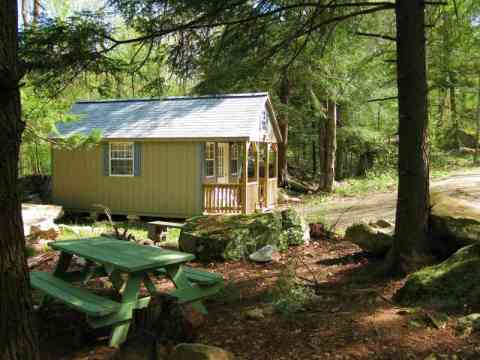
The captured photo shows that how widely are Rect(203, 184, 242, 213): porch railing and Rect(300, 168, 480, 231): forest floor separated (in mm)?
2104

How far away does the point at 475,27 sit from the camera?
768 cm

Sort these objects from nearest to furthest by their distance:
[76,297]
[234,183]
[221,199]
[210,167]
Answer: [76,297]
[221,199]
[234,183]
[210,167]

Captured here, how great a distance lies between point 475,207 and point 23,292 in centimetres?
473

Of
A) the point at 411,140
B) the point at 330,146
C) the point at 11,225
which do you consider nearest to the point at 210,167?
the point at 330,146

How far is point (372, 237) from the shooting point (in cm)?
596

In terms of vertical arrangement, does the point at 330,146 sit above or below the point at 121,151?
above

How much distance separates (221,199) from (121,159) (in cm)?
357

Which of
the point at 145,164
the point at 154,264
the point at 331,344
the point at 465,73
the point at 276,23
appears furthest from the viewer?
the point at 465,73

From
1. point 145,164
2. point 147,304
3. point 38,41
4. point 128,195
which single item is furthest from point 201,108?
point 147,304

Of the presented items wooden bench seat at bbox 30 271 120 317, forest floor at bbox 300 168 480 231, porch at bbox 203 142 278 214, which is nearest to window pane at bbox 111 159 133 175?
porch at bbox 203 142 278 214

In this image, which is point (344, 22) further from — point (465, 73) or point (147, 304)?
point (465, 73)

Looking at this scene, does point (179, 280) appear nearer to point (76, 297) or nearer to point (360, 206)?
point (76, 297)

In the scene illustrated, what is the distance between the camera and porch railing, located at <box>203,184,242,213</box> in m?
13.6

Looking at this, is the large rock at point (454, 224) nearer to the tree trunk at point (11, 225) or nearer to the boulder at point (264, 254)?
the boulder at point (264, 254)
